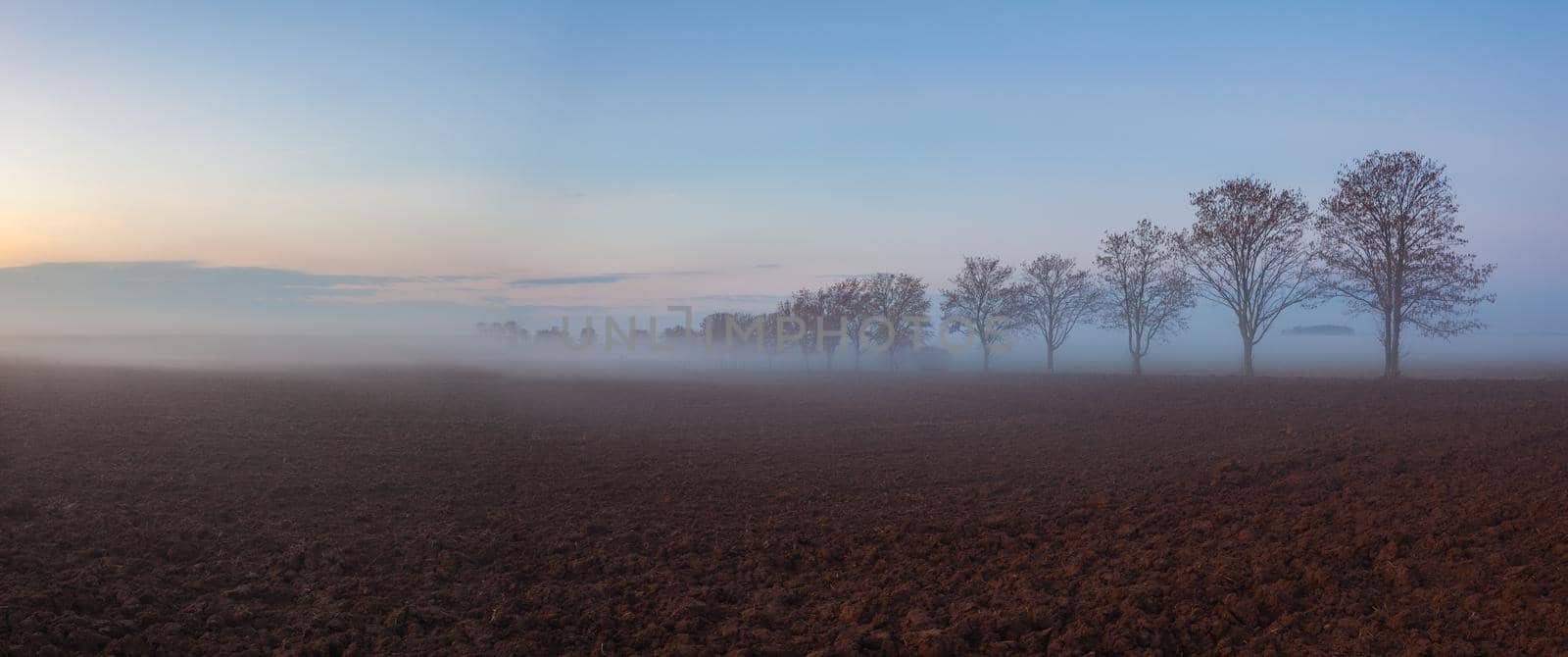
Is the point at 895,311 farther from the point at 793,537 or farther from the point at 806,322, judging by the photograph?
the point at 793,537

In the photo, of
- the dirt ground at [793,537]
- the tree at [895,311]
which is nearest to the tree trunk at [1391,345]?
the dirt ground at [793,537]

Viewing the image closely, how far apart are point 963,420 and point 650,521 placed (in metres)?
15.6

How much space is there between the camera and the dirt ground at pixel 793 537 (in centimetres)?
757

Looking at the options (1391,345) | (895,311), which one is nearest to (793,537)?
(1391,345)

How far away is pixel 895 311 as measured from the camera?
7425 centimetres

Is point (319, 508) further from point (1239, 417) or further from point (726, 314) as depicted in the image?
point (726, 314)

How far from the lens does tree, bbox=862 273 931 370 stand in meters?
73.4

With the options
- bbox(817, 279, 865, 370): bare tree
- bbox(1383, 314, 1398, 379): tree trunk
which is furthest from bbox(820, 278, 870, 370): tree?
bbox(1383, 314, 1398, 379): tree trunk

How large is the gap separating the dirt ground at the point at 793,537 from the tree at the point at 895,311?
51797 mm

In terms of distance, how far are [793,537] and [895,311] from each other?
64.0 m

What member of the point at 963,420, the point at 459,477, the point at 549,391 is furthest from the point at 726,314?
the point at 459,477

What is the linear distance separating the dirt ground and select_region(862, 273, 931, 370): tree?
51.8m

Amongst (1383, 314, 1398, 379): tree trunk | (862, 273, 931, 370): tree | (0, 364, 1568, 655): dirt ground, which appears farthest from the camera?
(862, 273, 931, 370): tree

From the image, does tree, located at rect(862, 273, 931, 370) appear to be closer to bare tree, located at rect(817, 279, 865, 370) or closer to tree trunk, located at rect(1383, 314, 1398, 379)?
bare tree, located at rect(817, 279, 865, 370)
